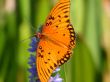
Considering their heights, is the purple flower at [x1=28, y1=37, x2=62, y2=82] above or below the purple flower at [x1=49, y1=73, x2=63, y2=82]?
above

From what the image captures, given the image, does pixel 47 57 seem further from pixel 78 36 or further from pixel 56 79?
pixel 78 36

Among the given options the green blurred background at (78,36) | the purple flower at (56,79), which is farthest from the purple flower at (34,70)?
the green blurred background at (78,36)

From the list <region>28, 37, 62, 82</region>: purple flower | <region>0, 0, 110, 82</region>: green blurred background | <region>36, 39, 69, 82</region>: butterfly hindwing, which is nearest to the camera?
<region>36, 39, 69, 82</region>: butterfly hindwing

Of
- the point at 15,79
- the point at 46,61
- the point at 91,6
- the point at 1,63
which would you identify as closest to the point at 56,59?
the point at 46,61

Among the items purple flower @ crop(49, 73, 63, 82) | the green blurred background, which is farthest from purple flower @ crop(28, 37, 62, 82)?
the green blurred background

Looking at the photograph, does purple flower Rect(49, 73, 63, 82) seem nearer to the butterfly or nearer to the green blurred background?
the butterfly

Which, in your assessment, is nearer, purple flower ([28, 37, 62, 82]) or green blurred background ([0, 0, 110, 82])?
purple flower ([28, 37, 62, 82])
